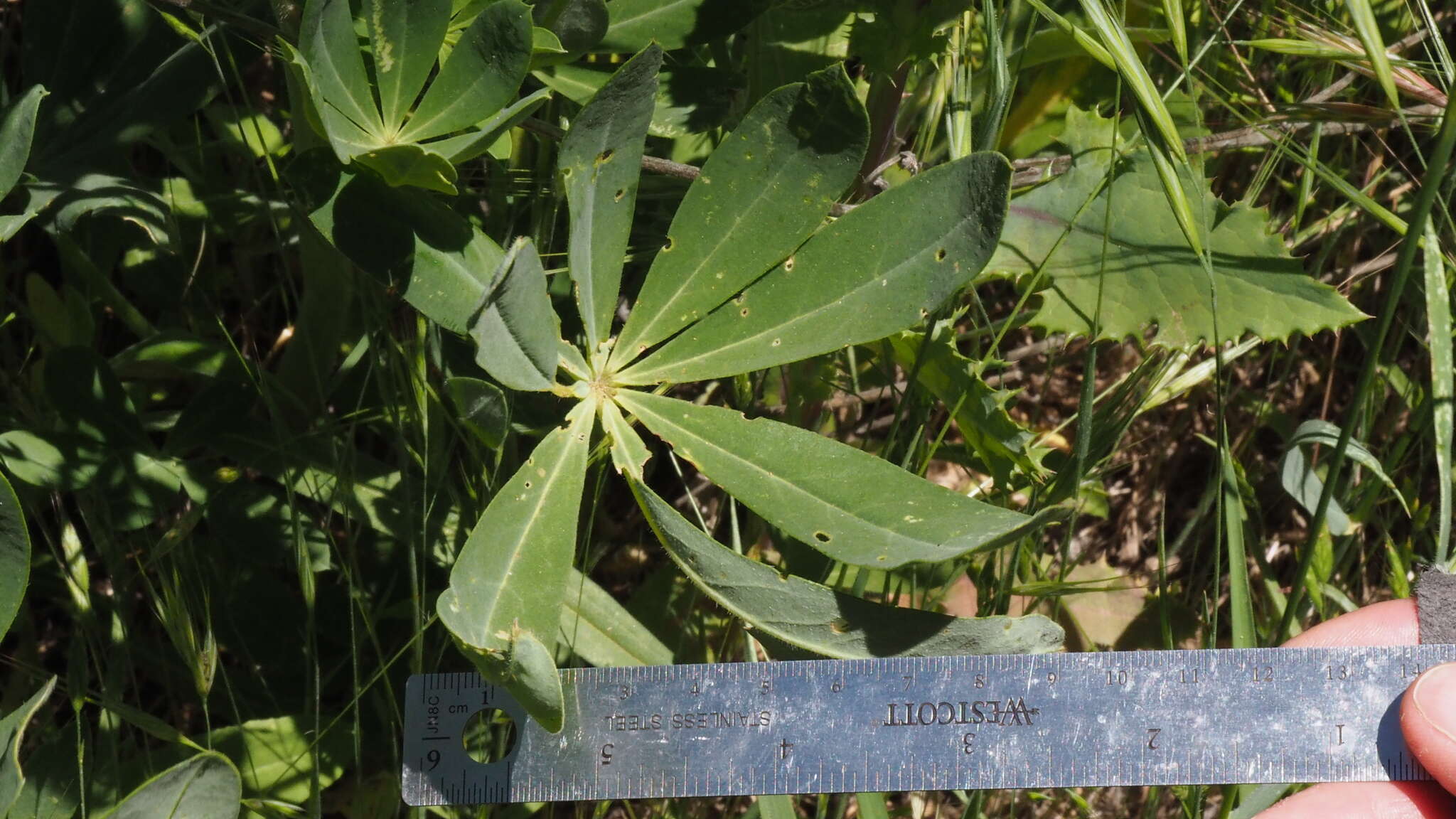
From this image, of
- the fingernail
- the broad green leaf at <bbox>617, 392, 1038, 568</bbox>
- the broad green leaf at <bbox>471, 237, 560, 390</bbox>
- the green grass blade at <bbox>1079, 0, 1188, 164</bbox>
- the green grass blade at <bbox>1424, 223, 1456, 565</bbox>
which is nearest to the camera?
the broad green leaf at <bbox>471, 237, 560, 390</bbox>

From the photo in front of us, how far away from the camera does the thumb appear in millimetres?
1656

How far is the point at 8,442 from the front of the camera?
179cm

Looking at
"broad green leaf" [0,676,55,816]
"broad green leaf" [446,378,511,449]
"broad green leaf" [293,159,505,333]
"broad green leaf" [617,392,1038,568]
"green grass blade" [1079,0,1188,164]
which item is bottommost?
"broad green leaf" [0,676,55,816]

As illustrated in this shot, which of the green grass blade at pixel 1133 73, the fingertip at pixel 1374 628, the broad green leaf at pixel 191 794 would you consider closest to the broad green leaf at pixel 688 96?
the green grass blade at pixel 1133 73

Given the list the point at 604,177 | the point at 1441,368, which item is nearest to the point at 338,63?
the point at 604,177

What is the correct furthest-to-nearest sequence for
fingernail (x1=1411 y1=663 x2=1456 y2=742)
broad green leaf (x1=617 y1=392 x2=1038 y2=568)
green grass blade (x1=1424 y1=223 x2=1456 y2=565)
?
1. green grass blade (x1=1424 y1=223 x2=1456 y2=565)
2. fingernail (x1=1411 y1=663 x2=1456 y2=742)
3. broad green leaf (x1=617 y1=392 x2=1038 y2=568)

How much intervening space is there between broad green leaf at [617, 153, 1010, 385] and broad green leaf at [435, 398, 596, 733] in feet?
0.55

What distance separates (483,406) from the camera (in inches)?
53.9

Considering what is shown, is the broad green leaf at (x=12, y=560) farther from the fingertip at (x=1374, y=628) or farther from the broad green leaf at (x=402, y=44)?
the fingertip at (x=1374, y=628)

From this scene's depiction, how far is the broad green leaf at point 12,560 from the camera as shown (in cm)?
147

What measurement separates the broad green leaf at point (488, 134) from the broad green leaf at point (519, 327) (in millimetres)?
144

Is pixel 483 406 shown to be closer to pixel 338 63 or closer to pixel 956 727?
pixel 338 63

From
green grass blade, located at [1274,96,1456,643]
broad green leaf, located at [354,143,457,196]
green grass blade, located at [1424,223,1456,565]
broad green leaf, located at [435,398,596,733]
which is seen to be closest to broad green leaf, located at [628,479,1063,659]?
broad green leaf, located at [435,398,596,733]

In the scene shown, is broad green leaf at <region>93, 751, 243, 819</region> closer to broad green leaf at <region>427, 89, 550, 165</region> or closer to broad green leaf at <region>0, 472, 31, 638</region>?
broad green leaf at <region>0, 472, 31, 638</region>
